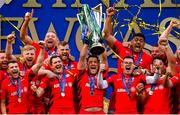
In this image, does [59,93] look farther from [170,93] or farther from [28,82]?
[170,93]

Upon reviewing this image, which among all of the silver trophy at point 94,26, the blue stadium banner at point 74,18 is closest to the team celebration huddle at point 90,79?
the silver trophy at point 94,26

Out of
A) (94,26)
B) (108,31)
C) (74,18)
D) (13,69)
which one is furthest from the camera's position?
(74,18)

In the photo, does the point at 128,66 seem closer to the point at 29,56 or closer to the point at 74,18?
the point at 29,56

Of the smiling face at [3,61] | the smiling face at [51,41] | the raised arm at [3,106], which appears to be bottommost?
the raised arm at [3,106]

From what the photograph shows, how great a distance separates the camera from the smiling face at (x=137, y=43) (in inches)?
342

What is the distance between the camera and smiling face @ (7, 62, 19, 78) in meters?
8.48

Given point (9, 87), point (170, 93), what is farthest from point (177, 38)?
point (9, 87)

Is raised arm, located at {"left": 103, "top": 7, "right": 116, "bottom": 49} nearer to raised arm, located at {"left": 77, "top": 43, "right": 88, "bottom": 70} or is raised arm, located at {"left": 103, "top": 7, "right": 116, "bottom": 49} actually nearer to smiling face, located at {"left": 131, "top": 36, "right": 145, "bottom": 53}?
smiling face, located at {"left": 131, "top": 36, "right": 145, "bottom": 53}

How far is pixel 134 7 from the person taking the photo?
1044cm

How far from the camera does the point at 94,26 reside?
28.3ft

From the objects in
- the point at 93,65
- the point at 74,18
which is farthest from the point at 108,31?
the point at 74,18

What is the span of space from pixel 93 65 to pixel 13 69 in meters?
0.91

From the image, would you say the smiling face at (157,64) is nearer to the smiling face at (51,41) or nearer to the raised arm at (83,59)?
the raised arm at (83,59)

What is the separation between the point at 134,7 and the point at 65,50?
2.16 m
